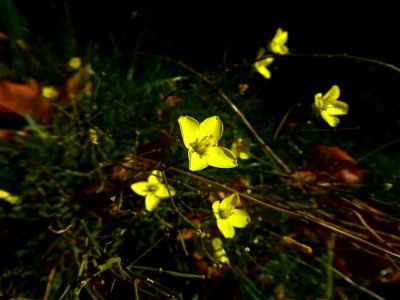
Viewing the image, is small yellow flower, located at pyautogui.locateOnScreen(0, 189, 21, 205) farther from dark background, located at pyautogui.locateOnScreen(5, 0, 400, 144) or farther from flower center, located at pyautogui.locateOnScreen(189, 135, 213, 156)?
dark background, located at pyautogui.locateOnScreen(5, 0, 400, 144)

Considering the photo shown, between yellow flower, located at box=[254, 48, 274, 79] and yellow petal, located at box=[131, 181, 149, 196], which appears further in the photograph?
yellow flower, located at box=[254, 48, 274, 79]

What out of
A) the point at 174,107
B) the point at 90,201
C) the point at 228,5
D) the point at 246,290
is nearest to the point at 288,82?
the point at 228,5

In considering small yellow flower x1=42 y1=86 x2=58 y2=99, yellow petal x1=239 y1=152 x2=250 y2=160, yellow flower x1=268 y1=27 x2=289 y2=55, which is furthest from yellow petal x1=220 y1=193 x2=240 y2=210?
small yellow flower x1=42 y1=86 x2=58 y2=99

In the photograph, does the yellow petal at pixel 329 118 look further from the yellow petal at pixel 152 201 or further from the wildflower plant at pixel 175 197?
the yellow petal at pixel 152 201

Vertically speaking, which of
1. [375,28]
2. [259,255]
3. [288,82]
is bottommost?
[259,255]

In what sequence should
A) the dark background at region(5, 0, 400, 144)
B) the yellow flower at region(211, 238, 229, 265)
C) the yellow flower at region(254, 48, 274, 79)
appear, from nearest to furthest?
the yellow flower at region(211, 238, 229, 265) → the yellow flower at region(254, 48, 274, 79) → the dark background at region(5, 0, 400, 144)

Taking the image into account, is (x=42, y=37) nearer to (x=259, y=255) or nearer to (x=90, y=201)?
(x=90, y=201)
